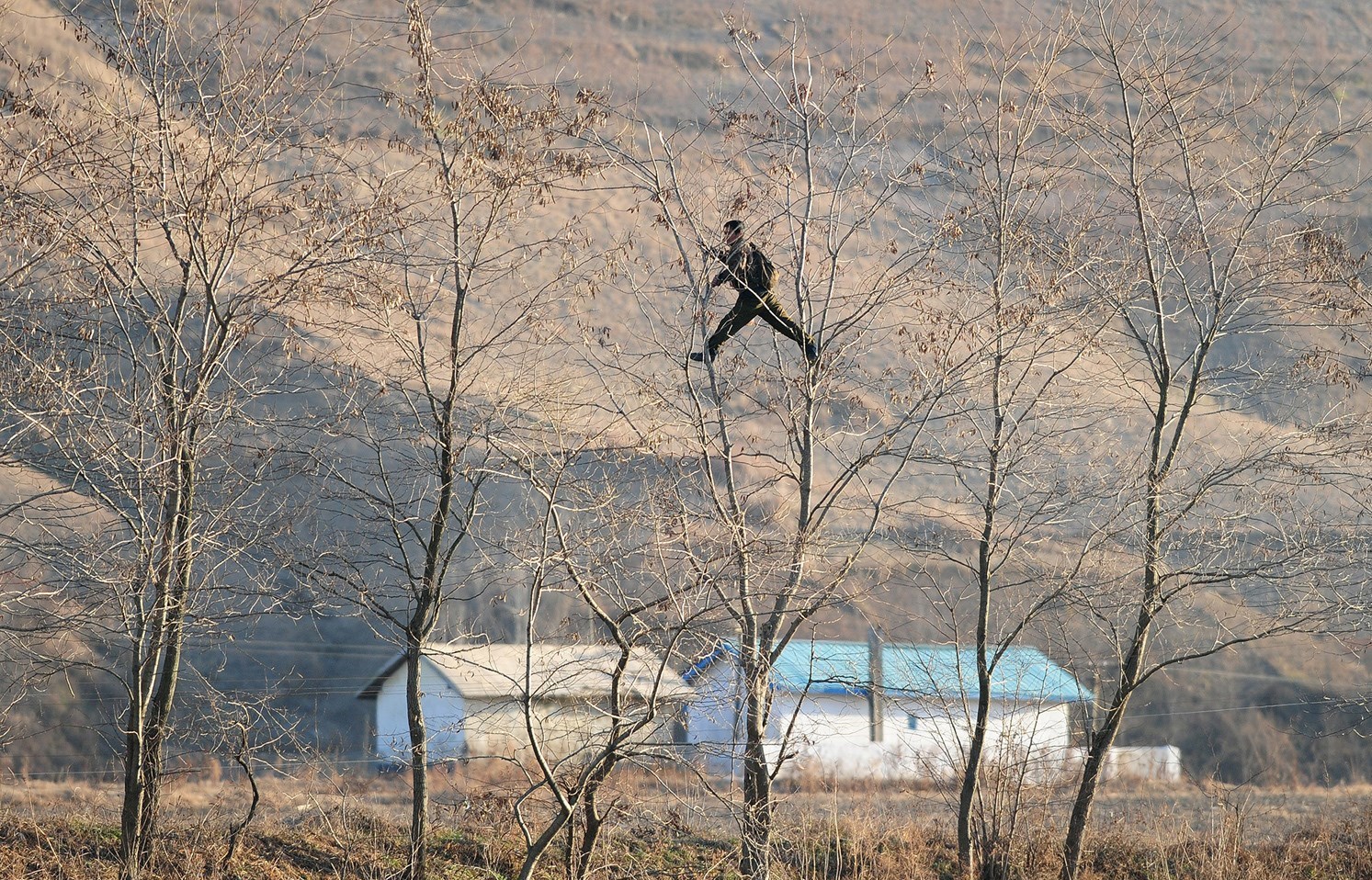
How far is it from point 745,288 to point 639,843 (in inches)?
271

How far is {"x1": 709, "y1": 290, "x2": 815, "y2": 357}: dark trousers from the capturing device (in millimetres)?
9773

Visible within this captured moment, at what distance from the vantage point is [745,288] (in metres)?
9.77

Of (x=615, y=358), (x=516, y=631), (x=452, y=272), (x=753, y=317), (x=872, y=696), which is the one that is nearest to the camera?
A: (x=753, y=317)

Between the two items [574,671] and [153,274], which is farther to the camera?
[153,274]

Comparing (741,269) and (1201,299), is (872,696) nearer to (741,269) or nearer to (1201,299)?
(1201,299)

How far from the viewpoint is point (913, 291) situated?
11.1 m

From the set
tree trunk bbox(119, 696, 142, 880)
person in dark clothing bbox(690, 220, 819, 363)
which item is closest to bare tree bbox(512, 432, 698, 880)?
person in dark clothing bbox(690, 220, 819, 363)

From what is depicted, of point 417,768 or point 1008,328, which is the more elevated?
point 1008,328

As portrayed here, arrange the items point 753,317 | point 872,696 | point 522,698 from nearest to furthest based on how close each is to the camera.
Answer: point 522,698, point 753,317, point 872,696

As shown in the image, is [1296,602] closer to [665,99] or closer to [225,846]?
[225,846]

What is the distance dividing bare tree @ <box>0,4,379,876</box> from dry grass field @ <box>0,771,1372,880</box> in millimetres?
1347

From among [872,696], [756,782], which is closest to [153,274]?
[756,782]

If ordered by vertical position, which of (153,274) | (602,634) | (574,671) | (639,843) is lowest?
(639,843)

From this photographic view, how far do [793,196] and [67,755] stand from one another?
80.1 ft
